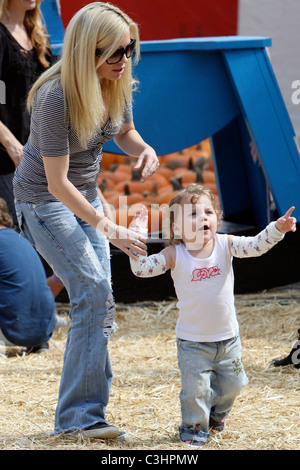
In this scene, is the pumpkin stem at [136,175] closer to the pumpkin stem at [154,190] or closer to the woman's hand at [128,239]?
the pumpkin stem at [154,190]

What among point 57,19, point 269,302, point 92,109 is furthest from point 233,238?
point 57,19

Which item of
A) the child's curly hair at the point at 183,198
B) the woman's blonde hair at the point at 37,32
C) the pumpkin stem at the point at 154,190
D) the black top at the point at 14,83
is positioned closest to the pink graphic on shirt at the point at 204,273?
the child's curly hair at the point at 183,198

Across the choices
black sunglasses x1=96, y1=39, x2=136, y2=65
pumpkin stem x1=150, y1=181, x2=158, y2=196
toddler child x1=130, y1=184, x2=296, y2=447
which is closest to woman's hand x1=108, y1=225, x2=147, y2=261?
toddler child x1=130, y1=184, x2=296, y2=447

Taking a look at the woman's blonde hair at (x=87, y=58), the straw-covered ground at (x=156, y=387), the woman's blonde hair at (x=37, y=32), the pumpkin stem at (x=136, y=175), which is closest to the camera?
the woman's blonde hair at (x=87, y=58)

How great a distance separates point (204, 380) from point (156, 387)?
2.78ft

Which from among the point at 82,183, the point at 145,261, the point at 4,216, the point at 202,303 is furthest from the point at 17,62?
the point at 202,303

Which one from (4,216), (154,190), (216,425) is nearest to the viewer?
(216,425)

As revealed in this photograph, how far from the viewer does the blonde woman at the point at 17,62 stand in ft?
12.7

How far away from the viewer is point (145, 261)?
258 cm

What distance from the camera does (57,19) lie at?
4598 mm

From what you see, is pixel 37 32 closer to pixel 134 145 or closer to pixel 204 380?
pixel 134 145

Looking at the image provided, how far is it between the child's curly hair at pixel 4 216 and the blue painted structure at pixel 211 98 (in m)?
0.80

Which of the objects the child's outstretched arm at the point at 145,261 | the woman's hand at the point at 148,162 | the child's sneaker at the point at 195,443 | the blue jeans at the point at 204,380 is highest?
the woman's hand at the point at 148,162
